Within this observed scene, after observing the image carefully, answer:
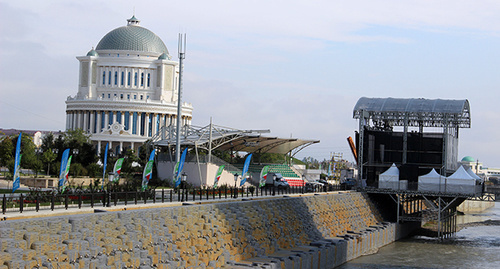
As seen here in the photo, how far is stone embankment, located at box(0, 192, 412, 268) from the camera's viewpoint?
22.9 m

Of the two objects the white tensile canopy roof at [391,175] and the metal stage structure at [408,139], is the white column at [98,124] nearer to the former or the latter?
the metal stage structure at [408,139]

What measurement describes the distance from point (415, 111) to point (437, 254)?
22449mm

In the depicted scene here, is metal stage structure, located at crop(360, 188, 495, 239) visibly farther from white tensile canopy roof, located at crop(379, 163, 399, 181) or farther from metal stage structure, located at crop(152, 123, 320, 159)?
metal stage structure, located at crop(152, 123, 320, 159)

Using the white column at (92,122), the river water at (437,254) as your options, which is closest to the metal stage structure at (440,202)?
the river water at (437,254)

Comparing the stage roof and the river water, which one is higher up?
the stage roof

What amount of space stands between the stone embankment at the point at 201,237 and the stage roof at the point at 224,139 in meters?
27.7

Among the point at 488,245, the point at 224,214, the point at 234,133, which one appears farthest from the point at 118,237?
the point at 234,133

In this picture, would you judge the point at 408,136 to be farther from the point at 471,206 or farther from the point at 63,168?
the point at 471,206

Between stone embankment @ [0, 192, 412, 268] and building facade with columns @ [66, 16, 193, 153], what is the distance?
78.8m

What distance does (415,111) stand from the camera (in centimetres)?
7138

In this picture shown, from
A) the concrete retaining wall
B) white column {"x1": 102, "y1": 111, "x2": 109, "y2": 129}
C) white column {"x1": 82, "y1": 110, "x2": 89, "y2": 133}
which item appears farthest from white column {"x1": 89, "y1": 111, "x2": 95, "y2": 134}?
the concrete retaining wall

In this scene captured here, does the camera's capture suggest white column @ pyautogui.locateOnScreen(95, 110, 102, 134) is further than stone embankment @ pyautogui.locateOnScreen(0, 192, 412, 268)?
Yes

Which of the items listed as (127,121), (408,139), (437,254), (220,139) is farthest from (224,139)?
(127,121)

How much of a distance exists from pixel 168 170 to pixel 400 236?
80.4ft
